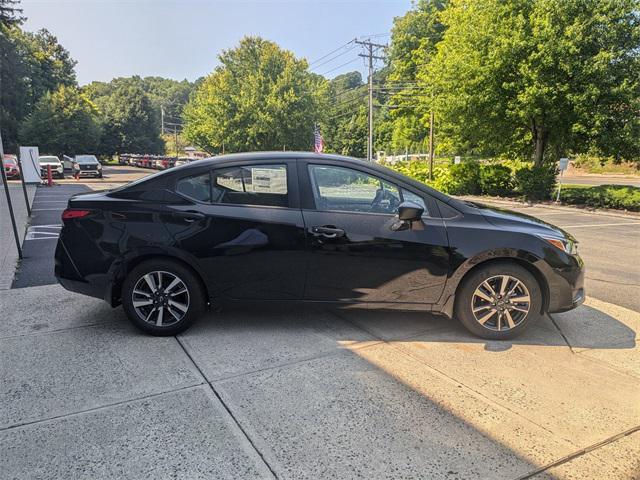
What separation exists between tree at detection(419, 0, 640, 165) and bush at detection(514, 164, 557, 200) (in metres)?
1.31

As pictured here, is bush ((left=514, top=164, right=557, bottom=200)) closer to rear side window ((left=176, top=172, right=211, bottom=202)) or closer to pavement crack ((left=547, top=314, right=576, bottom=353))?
pavement crack ((left=547, top=314, right=576, bottom=353))

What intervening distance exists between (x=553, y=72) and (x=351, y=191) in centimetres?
1655

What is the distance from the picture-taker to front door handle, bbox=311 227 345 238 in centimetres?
371

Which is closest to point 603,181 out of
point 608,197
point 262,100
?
point 608,197

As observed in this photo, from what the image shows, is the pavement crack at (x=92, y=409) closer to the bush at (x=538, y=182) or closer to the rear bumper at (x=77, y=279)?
the rear bumper at (x=77, y=279)

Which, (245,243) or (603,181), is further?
(603,181)

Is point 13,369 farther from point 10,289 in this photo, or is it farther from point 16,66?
point 16,66

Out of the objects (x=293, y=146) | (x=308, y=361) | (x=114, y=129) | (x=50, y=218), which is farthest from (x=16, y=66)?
(x=308, y=361)

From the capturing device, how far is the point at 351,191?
3928 mm

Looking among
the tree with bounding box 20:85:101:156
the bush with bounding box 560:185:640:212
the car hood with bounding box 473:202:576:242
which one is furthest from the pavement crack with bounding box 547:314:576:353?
the tree with bounding box 20:85:101:156

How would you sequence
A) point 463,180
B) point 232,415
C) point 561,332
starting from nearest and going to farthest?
point 232,415 → point 561,332 → point 463,180

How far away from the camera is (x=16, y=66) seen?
1879 inches

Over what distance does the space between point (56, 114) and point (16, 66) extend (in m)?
7.41

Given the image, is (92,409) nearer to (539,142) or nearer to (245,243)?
(245,243)
